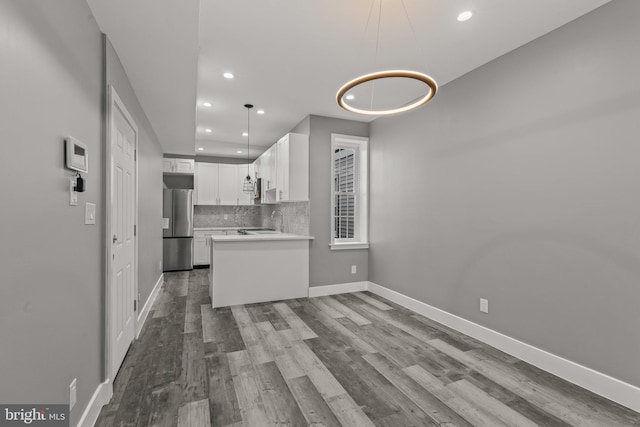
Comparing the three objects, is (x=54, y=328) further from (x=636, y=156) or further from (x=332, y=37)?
(x=636, y=156)

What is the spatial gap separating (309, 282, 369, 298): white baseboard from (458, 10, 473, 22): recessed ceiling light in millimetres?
3681

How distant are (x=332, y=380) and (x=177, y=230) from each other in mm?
5248

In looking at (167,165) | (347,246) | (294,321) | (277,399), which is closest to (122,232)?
(277,399)

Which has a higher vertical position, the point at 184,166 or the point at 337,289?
the point at 184,166

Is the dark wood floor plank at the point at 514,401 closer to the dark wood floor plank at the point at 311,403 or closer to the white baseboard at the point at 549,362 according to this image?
the white baseboard at the point at 549,362

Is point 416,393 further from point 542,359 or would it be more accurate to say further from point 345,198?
point 345,198

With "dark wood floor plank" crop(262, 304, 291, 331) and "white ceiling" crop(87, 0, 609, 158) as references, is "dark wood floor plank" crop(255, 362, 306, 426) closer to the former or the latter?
"dark wood floor plank" crop(262, 304, 291, 331)

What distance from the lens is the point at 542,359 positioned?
8.38 feet

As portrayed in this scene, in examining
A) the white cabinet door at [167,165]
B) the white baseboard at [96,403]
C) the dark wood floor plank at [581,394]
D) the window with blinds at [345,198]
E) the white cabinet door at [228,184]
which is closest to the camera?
the white baseboard at [96,403]

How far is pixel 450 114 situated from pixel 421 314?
246cm

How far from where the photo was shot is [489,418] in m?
1.92

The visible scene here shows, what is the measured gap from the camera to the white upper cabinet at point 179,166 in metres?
6.52

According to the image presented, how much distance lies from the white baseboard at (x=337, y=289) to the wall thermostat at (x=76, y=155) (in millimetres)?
3451

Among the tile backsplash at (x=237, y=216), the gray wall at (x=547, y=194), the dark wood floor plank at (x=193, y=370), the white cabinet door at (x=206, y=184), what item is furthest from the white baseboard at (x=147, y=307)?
the gray wall at (x=547, y=194)
